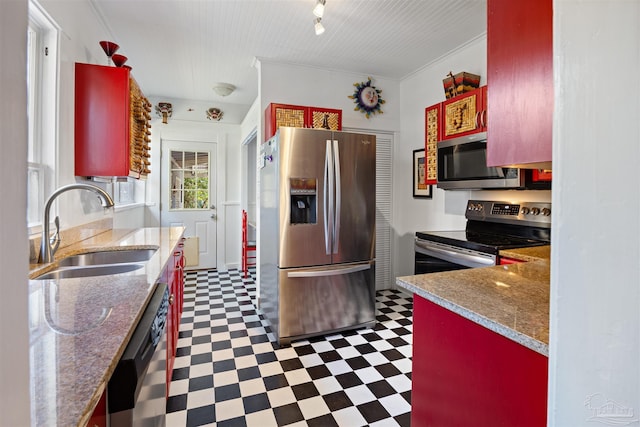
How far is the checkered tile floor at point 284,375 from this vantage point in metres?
1.74

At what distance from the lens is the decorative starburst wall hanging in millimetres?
3674

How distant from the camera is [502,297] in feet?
3.47

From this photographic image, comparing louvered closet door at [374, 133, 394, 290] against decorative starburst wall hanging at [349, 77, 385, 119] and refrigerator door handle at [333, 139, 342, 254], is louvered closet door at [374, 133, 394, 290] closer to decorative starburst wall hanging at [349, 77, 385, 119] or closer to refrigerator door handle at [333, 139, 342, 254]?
decorative starburst wall hanging at [349, 77, 385, 119]

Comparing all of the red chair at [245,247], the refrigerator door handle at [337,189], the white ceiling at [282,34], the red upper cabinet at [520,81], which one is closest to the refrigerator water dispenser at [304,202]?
the refrigerator door handle at [337,189]

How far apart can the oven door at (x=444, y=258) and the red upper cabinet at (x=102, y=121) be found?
7.68ft

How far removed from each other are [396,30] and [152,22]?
2029 mm

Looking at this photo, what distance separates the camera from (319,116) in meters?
3.15

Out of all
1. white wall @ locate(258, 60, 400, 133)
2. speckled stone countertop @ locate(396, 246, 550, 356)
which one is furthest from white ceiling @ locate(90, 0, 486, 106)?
speckled stone countertop @ locate(396, 246, 550, 356)

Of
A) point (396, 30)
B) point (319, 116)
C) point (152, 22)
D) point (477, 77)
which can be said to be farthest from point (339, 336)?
point (152, 22)

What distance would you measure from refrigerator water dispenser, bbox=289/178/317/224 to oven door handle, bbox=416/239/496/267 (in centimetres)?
96

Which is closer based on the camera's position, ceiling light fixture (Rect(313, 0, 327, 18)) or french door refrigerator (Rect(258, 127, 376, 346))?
ceiling light fixture (Rect(313, 0, 327, 18))

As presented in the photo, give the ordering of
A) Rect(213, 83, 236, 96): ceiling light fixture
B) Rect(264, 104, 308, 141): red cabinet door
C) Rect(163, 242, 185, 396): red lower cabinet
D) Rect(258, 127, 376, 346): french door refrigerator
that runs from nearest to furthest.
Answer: Rect(163, 242, 185, 396): red lower cabinet
Rect(258, 127, 376, 346): french door refrigerator
Rect(264, 104, 308, 141): red cabinet door
Rect(213, 83, 236, 96): ceiling light fixture

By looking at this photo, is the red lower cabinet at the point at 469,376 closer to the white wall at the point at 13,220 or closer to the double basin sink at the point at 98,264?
the white wall at the point at 13,220

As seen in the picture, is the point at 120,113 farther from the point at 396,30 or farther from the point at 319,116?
the point at 396,30
